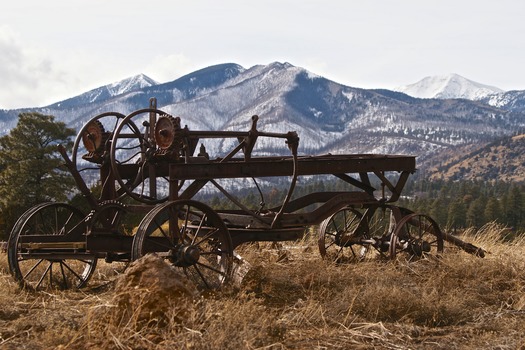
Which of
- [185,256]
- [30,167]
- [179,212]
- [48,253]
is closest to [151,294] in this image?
[185,256]

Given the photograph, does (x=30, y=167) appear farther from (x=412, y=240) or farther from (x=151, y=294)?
(x=151, y=294)

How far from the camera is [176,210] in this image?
7.51 m

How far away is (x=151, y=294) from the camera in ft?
18.9

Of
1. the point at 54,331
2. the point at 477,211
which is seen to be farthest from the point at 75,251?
the point at 477,211

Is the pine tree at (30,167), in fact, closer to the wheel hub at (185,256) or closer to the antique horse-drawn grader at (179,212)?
the antique horse-drawn grader at (179,212)

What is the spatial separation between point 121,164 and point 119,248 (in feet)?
6.16

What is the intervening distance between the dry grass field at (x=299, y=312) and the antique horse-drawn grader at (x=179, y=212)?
0.49 metres

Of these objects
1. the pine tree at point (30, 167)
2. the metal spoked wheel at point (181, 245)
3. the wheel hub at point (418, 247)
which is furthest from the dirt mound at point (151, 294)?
the pine tree at point (30, 167)

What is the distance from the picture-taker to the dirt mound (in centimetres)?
Result: 561

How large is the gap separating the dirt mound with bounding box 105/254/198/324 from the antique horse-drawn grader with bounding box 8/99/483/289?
104cm

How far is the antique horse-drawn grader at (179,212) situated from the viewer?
7.69 m

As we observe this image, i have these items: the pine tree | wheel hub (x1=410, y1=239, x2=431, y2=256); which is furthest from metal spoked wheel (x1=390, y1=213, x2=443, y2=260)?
the pine tree

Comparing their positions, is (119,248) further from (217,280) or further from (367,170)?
(367,170)

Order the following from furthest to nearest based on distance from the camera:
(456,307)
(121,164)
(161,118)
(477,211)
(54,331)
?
(477,211), (121,164), (161,118), (456,307), (54,331)
